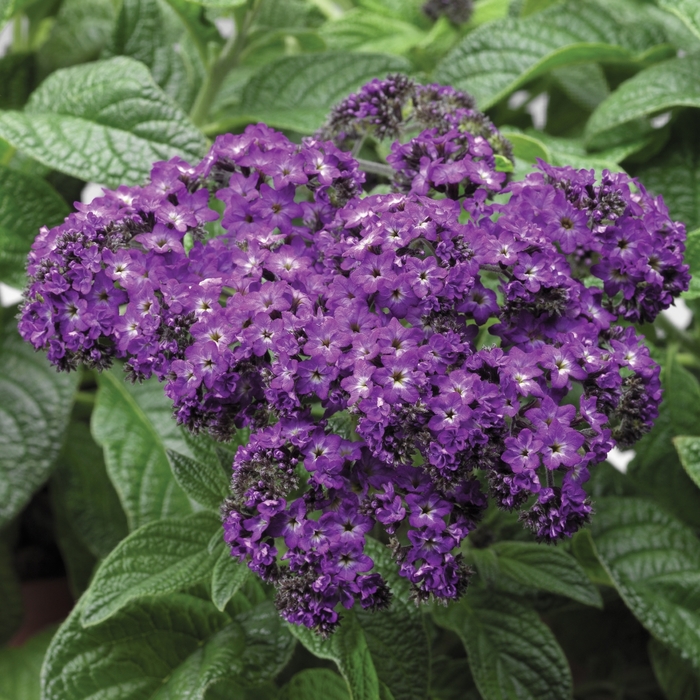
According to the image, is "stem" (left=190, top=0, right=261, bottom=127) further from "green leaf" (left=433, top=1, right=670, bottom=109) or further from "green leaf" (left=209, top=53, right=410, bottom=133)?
"green leaf" (left=433, top=1, right=670, bottom=109)

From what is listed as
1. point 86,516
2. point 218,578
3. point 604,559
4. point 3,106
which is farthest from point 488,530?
point 3,106

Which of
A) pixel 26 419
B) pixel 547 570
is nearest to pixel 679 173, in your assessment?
pixel 547 570

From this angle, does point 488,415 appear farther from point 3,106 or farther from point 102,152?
point 3,106

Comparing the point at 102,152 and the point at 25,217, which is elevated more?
the point at 102,152

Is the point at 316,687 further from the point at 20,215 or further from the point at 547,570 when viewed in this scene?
the point at 20,215

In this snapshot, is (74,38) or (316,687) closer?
(316,687)

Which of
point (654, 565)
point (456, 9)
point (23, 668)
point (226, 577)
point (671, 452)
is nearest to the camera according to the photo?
point (226, 577)

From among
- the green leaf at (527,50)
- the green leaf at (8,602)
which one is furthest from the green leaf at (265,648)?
the green leaf at (527,50)
